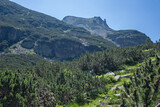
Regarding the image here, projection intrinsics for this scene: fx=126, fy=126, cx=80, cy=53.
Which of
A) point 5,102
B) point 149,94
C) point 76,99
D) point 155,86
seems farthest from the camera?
point 76,99

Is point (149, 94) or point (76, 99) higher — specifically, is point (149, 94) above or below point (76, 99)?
above

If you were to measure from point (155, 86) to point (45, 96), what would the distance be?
3109 centimetres

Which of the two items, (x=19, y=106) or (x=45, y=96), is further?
(x=45, y=96)

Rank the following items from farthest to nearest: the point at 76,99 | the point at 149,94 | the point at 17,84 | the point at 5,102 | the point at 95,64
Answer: the point at 95,64, the point at 76,99, the point at 17,84, the point at 5,102, the point at 149,94

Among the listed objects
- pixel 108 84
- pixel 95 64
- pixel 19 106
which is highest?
pixel 95 64

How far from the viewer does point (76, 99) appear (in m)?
43.2

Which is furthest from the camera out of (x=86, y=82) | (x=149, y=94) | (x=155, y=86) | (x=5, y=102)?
(x=86, y=82)

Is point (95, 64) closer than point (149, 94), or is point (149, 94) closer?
point (149, 94)

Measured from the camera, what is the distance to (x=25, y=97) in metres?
36.8

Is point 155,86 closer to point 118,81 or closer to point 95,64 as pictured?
point 118,81

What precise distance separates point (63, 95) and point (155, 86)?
31666 millimetres

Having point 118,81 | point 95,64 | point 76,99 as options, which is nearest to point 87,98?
point 76,99

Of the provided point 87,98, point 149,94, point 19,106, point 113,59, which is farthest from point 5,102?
point 113,59

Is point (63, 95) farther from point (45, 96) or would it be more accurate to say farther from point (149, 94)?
point (149, 94)
